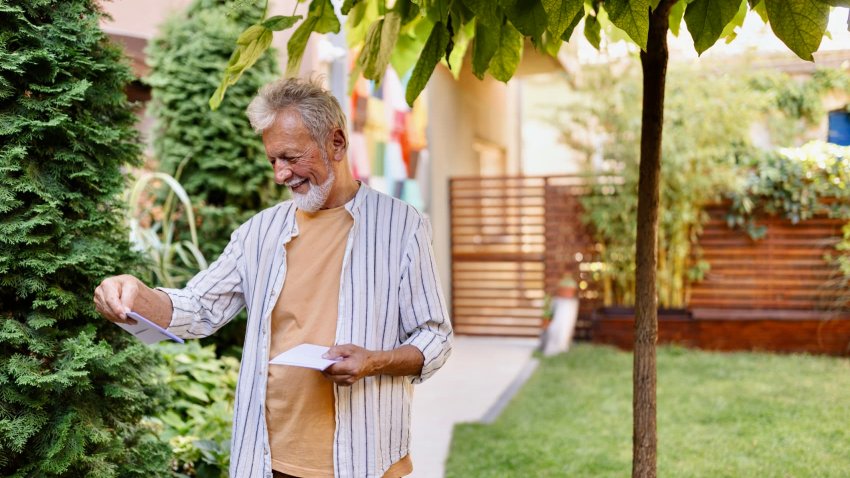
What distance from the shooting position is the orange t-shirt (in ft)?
6.38

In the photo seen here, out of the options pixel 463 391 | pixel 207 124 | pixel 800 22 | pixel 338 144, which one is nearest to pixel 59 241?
pixel 338 144

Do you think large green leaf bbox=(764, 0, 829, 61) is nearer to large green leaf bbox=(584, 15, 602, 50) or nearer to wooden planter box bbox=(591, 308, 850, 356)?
large green leaf bbox=(584, 15, 602, 50)

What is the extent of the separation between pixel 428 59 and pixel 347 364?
2.32 ft

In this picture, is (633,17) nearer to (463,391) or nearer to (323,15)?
(323,15)

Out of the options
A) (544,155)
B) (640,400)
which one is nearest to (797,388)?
(640,400)

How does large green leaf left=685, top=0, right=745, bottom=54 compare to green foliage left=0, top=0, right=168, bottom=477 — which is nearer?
large green leaf left=685, top=0, right=745, bottom=54

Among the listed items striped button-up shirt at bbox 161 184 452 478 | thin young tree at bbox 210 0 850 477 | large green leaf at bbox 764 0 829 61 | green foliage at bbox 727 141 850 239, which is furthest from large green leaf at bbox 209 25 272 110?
green foliage at bbox 727 141 850 239

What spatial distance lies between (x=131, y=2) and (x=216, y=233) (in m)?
1.71

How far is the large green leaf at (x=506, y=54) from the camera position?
195 cm

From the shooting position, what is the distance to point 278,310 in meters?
2.00

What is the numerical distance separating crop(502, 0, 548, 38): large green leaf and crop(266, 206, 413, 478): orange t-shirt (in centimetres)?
71

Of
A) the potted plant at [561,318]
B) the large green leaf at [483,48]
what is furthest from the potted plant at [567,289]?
the large green leaf at [483,48]

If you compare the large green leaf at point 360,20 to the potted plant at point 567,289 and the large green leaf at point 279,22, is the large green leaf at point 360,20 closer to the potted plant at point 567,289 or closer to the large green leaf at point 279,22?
the large green leaf at point 279,22

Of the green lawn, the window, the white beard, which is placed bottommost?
the green lawn
